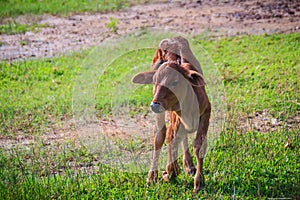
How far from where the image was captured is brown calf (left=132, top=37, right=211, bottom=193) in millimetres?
5980

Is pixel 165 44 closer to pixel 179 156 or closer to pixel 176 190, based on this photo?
pixel 179 156

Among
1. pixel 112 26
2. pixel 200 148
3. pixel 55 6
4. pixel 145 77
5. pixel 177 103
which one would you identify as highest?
pixel 145 77

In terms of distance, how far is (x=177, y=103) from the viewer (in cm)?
612

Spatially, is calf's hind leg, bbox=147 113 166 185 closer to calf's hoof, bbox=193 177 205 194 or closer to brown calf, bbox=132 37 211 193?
brown calf, bbox=132 37 211 193

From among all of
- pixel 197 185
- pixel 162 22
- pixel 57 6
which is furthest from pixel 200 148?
pixel 57 6

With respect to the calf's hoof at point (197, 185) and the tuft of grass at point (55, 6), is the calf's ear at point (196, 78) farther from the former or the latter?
the tuft of grass at point (55, 6)

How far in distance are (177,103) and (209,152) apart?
1248 mm

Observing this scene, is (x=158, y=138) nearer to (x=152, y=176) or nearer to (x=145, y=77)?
(x=152, y=176)

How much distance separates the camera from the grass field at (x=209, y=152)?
20.4 feet

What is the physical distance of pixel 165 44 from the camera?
22.7 ft

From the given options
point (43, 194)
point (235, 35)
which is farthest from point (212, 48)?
point (43, 194)

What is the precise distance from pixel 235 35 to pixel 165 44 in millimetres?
6365

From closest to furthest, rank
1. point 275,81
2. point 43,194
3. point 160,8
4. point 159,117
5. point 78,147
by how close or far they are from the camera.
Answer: point 43,194 < point 159,117 < point 78,147 < point 275,81 < point 160,8

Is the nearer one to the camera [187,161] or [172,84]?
[172,84]
